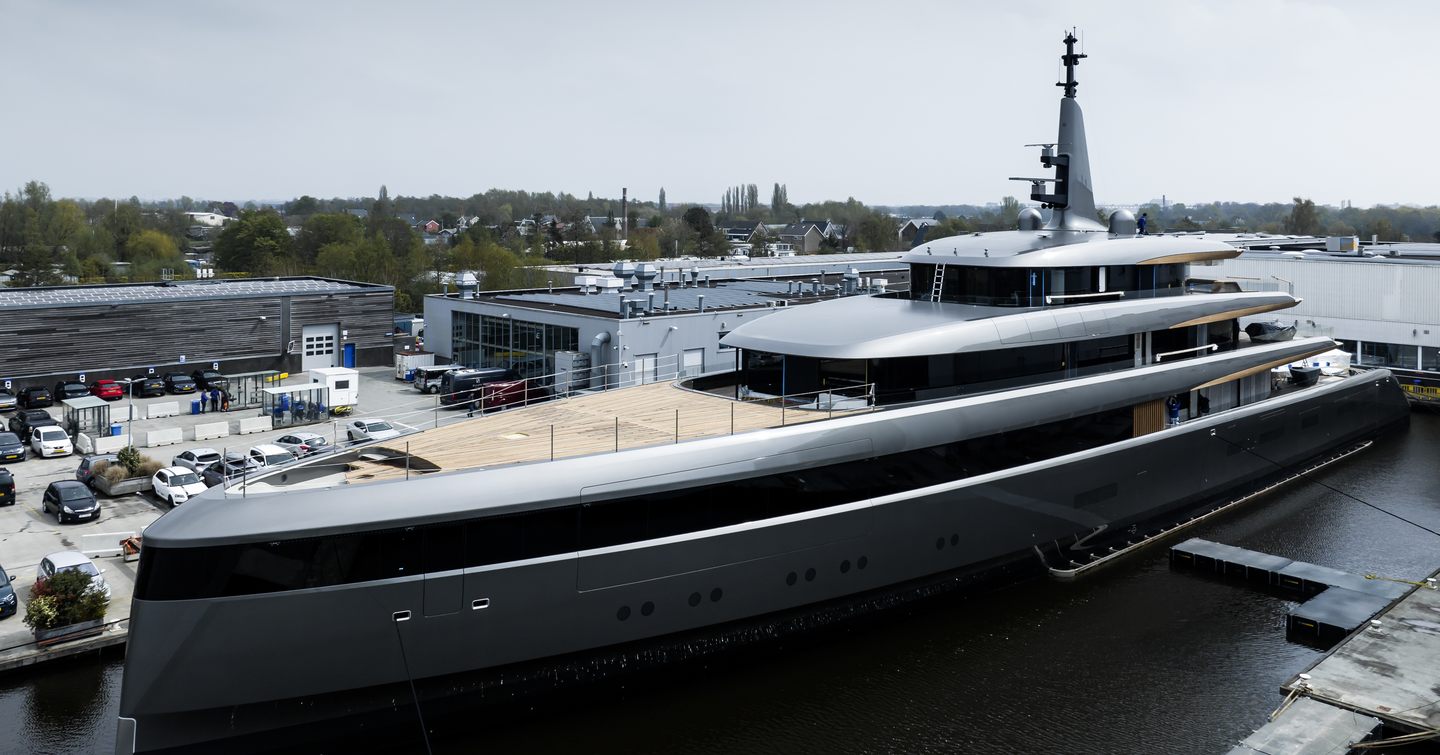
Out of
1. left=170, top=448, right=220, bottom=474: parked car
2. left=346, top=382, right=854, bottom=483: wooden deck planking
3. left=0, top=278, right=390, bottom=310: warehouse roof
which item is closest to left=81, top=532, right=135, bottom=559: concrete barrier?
left=170, top=448, right=220, bottom=474: parked car

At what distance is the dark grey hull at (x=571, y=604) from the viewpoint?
35.3 ft

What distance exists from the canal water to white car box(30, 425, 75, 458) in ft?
43.6

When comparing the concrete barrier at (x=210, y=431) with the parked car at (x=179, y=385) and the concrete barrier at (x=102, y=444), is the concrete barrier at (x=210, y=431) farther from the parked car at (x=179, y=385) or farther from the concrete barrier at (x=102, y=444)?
the parked car at (x=179, y=385)

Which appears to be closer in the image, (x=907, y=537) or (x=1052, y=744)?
(x=1052, y=744)

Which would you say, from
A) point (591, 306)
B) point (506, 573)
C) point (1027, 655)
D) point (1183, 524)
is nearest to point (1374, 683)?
point (1027, 655)

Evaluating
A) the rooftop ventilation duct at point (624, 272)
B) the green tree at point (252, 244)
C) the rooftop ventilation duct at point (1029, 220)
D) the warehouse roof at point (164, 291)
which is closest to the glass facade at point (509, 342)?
the rooftop ventilation duct at point (624, 272)

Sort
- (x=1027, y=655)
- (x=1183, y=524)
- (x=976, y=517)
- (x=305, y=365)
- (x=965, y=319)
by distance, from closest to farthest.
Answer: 1. (x=1027, y=655)
2. (x=976, y=517)
3. (x=965, y=319)
4. (x=1183, y=524)
5. (x=305, y=365)

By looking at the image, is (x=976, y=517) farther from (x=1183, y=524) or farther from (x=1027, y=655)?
(x=1183, y=524)

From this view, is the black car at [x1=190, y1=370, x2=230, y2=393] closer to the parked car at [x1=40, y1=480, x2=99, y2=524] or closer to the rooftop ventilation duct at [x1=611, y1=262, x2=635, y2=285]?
the parked car at [x1=40, y1=480, x2=99, y2=524]

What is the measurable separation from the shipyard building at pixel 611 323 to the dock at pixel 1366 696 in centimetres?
1503

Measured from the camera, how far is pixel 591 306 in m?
31.6

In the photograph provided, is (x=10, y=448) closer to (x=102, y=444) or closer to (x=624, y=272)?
(x=102, y=444)

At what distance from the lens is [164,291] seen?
38.3 meters

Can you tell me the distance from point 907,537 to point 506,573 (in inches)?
229
